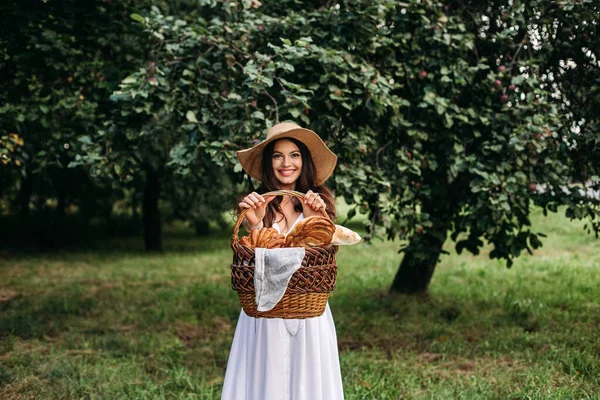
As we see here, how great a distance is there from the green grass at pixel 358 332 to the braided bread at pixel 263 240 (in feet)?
5.87

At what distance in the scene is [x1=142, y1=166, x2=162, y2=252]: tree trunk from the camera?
11.9 m

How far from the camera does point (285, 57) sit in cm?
386

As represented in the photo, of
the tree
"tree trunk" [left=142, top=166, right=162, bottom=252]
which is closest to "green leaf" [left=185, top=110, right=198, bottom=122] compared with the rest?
the tree

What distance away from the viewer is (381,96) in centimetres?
403

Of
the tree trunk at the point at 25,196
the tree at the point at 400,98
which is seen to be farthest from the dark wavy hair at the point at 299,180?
the tree trunk at the point at 25,196

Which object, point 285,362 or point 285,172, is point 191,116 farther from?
point 285,362

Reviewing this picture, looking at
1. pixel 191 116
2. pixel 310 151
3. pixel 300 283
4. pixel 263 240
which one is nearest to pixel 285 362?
pixel 300 283

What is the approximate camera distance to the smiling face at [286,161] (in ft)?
9.67

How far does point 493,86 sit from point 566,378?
2312 mm

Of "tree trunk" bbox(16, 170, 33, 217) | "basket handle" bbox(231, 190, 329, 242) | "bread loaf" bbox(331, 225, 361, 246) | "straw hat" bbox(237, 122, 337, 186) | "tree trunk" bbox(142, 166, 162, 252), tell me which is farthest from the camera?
"tree trunk" bbox(16, 170, 33, 217)

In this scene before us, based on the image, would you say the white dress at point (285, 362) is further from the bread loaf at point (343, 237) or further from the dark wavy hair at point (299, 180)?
the dark wavy hair at point (299, 180)

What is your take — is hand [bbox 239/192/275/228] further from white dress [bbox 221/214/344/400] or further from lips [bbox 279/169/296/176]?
white dress [bbox 221/214/344/400]

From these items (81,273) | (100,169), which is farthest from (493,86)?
(81,273)

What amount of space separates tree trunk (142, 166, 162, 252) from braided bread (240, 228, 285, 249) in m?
9.43
